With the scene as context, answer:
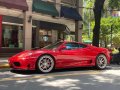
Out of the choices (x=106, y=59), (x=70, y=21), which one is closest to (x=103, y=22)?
(x=70, y=21)

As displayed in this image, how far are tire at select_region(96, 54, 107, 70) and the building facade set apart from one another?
9568 millimetres

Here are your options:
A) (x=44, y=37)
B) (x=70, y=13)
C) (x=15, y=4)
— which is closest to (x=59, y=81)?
(x=15, y=4)

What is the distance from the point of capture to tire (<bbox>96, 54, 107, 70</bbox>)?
1438 cm

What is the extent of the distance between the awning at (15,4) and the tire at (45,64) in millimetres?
9897

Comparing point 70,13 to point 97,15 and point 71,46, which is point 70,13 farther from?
point 71,46

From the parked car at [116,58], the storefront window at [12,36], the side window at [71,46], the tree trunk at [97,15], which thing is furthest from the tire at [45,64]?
the storefront window at [12,36]

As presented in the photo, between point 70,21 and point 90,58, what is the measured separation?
54.4 feet

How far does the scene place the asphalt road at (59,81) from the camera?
9641 mm

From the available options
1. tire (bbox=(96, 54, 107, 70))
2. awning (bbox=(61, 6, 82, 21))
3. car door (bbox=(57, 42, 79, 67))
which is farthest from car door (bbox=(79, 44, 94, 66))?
awning (bbox=(61, 6, 82, 21))

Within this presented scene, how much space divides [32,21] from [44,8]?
139cm

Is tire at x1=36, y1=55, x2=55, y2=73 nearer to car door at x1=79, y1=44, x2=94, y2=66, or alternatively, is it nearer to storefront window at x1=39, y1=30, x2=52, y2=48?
car door at x1=79, y1=44, x2=94, y2=66

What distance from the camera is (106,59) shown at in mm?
14602

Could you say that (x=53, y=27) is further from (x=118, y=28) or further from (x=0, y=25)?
(x=118, y=28)

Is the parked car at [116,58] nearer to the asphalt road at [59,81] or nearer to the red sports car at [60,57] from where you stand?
the red sports car at [60,57]
